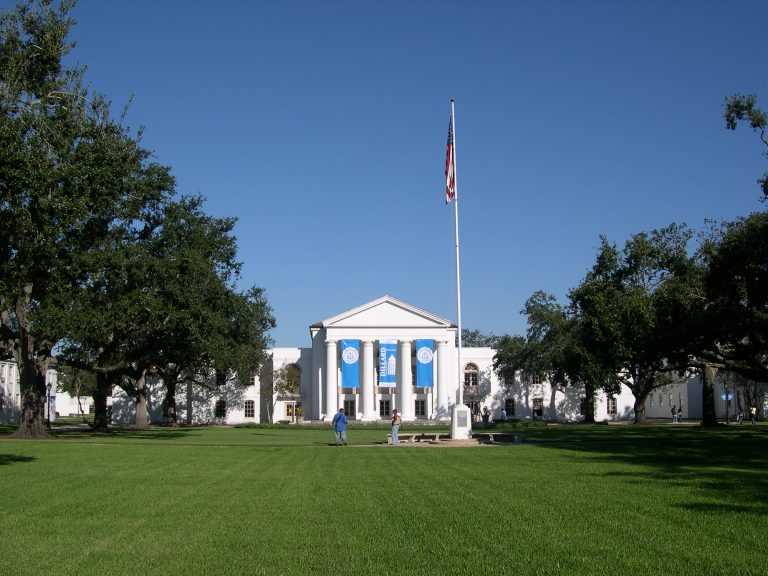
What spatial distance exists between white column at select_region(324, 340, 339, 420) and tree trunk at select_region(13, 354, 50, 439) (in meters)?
48.7

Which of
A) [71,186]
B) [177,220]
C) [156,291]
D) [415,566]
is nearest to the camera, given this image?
[415,566]

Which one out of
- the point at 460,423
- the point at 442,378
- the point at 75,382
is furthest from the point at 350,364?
the point at 460,423

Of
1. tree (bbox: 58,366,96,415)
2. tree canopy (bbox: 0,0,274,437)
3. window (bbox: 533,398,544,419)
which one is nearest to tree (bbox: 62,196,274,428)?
tree canopy (bbox: 0,0,274,437)

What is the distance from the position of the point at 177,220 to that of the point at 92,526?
36825mm

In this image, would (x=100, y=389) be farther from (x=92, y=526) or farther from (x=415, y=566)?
(x=415, y=566)

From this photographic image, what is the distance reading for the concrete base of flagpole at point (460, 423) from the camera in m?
A: 35.8

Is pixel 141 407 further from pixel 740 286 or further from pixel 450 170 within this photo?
pixel 740 286

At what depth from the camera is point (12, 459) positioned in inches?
989

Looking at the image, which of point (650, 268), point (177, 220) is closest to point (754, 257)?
point (650, 268)

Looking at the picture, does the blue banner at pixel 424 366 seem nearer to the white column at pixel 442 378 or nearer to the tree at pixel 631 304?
the white column at pixel 442 378

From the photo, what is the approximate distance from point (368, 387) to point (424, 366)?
22.7 ft

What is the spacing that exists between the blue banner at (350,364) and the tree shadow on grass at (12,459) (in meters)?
57.2

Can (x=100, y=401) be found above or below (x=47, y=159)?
below

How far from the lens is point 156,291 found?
3947 cm
